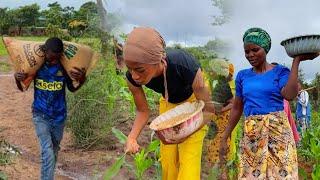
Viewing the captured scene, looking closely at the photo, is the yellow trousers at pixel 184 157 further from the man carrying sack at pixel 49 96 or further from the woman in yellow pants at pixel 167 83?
the man carrying sack at pixel 49 96

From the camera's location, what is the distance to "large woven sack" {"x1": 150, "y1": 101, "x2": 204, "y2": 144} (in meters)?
3.04

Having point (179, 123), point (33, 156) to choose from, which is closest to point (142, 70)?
point (179, 123)

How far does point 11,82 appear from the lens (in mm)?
11898

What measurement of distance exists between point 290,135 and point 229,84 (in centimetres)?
220

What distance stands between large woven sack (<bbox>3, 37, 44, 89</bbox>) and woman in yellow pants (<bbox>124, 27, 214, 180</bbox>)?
4.22 feet

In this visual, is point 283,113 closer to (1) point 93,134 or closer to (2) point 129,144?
(2) point 129,144

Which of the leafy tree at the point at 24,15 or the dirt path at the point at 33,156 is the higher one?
the dirt path at the point at 33,156

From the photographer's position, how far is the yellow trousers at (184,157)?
348 centimetres

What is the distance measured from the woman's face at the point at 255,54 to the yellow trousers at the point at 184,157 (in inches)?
16.8

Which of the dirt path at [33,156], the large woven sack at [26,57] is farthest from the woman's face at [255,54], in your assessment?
the dirt path at [33,156]

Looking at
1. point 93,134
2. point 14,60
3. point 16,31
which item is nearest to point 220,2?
point 16,31

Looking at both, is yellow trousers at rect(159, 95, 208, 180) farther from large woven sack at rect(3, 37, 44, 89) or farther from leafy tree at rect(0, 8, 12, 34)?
leafy tree at rect(0, 8, 12, 34)

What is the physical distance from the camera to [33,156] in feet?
20.4

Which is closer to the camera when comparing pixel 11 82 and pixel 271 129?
pixel 271 129
